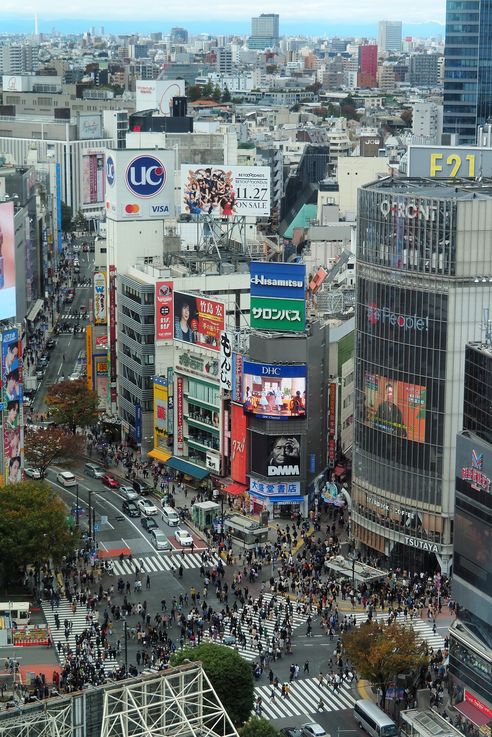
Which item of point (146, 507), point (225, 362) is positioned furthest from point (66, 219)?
point (146, 507)

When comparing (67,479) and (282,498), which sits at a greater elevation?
(282,498)

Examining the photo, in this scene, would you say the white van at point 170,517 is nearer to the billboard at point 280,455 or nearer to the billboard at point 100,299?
the billboard at point 280,455

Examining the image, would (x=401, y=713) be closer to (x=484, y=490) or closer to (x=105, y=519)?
(x=484, y=490)

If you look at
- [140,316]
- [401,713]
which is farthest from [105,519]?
[401,713]

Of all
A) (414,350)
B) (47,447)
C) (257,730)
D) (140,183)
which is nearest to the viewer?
(257,730)

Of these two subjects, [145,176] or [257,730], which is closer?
[257,730]

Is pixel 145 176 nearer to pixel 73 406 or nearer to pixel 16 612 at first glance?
pixel 73 406
